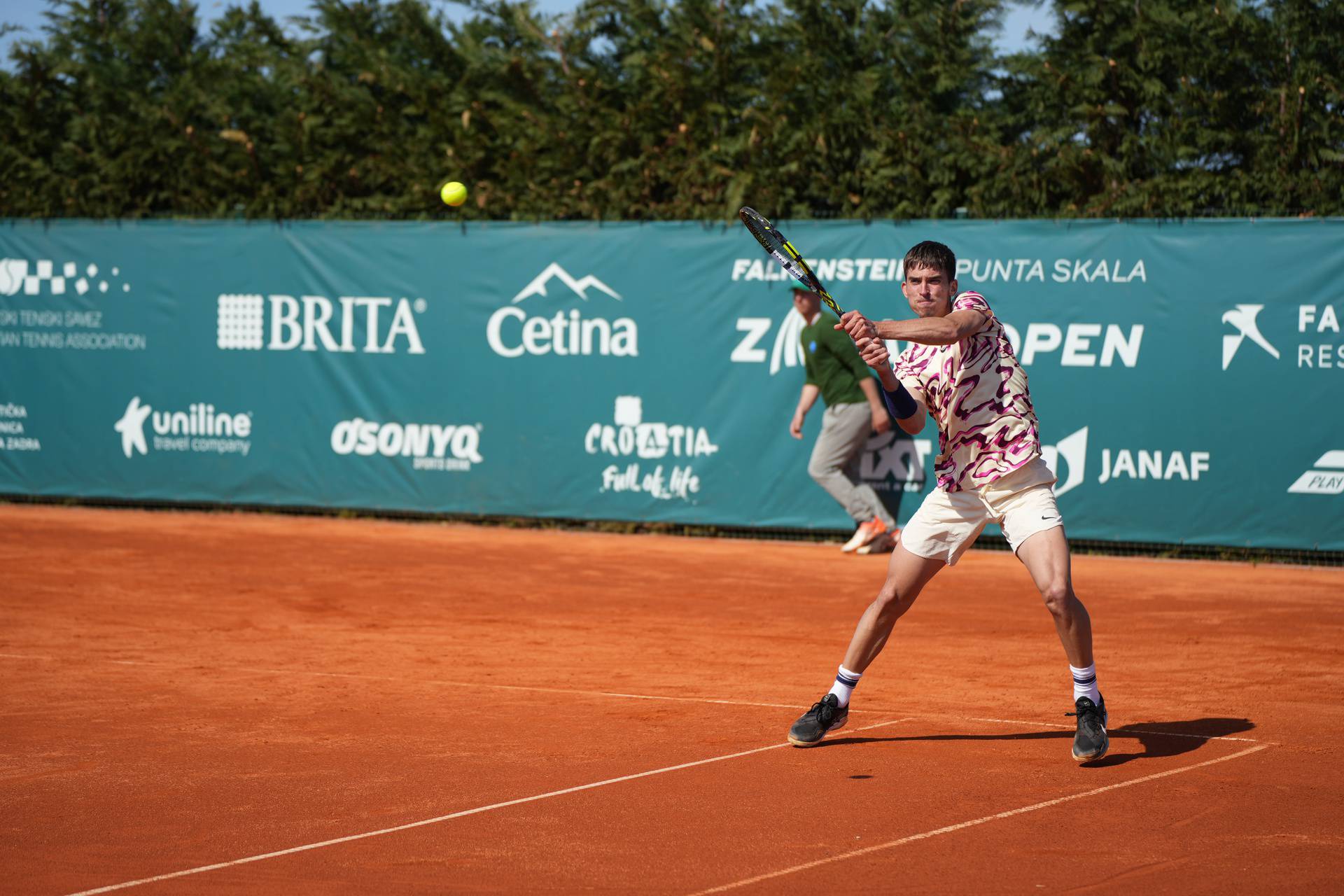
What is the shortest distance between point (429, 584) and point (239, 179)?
606 cm

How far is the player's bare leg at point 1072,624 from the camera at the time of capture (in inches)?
198

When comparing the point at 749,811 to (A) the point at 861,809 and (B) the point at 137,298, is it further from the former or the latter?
(B) the point at 137,298

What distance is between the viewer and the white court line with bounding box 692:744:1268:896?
12.6 feet

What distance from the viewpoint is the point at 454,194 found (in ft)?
39.7

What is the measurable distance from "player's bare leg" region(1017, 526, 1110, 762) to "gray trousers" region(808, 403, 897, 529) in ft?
19.2

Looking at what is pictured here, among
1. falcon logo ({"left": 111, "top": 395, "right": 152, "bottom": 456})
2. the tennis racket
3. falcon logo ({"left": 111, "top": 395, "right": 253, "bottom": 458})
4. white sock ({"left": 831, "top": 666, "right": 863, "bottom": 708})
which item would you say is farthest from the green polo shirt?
falcon logo ({"left": 111, "top": 395, "right": 152, "bottom": 456})

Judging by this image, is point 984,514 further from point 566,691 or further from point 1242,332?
point 1242,332

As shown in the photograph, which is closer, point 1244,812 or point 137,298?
point 1244,812

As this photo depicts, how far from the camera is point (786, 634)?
8.04m

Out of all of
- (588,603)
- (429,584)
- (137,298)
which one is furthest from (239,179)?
(588,603)

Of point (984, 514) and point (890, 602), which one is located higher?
point (984, 514)

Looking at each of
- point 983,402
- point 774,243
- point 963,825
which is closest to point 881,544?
point 774,243

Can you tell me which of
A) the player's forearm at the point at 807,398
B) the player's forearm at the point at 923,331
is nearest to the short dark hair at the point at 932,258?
the player's forearm at the point at 923,331

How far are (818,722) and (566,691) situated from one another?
4.86ft
